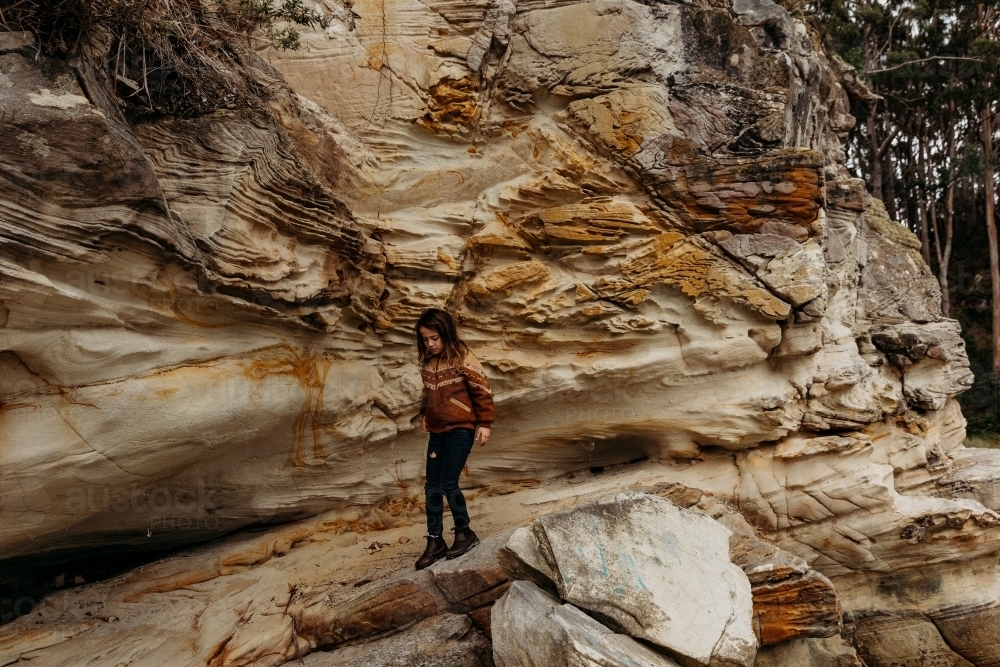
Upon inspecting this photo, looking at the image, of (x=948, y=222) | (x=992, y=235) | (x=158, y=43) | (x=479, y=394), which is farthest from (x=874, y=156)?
(x=158, y=43)

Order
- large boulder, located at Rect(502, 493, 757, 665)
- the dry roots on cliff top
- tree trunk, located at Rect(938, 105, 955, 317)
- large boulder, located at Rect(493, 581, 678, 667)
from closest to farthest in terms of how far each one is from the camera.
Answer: large boulder, located at Rect(493, 581, 678, 667) < large boulder, located at Rect(502, 493, 757, 665) < the dry roots on cliff top < tree trunk, located at Rect(938, 105, 955, 317)

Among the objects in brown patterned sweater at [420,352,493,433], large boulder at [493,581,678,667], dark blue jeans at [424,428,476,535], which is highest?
brown patterned sweater at [420,352,493,433]

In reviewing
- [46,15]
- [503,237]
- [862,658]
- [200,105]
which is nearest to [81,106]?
[46,15]

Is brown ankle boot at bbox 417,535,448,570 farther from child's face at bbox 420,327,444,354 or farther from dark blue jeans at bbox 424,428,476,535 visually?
child's face at bbox 420,327,444,354

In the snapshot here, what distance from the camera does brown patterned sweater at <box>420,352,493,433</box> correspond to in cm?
482

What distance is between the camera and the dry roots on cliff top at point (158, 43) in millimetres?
4168

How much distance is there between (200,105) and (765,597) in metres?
5.11

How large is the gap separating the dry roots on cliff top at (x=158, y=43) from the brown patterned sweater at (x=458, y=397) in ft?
8.23

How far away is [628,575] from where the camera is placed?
13.4 ft

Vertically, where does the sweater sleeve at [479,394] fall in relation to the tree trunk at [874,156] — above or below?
below

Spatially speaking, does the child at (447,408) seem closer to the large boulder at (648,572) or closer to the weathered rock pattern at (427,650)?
the weathered rock pattern at (427,650)

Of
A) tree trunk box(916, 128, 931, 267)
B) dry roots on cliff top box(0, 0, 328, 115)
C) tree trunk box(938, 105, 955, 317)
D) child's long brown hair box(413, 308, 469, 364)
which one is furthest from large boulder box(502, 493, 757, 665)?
tree trunk box(916, 128, 931, 267)

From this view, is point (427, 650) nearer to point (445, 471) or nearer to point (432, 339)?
point (445, 471)

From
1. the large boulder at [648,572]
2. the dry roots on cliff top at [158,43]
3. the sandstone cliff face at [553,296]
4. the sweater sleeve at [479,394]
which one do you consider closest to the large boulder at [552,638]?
the large boulder at [648,572]
